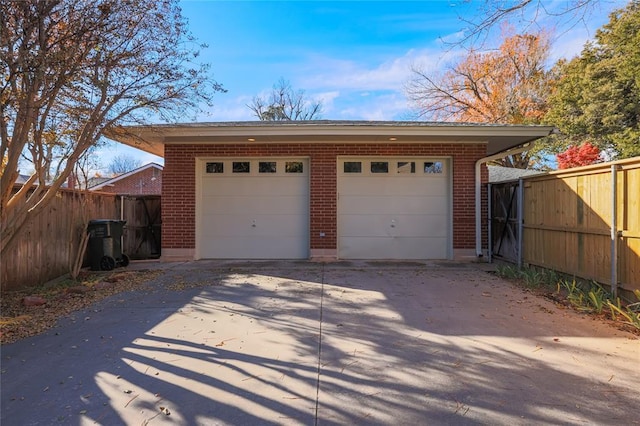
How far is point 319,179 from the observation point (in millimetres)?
9180

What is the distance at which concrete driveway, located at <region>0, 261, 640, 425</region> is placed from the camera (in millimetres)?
2666

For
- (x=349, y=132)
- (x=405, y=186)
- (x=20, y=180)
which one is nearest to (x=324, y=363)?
(x=349, y=132)

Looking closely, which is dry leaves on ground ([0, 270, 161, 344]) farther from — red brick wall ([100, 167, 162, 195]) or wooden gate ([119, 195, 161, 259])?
red brick wall ([100, 167, 162, 195])

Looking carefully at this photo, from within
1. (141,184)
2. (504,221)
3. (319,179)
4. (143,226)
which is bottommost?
(143,226)

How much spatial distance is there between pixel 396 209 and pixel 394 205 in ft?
0.35

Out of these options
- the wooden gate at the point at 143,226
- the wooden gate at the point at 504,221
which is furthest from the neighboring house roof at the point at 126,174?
the wooden gate at the point at 504,221

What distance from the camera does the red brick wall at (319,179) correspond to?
359 inches

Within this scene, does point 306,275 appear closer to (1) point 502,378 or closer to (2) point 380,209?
(2) point 380,209

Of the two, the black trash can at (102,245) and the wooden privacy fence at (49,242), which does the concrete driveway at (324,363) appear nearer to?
the wooden privacy fence at (49,242)

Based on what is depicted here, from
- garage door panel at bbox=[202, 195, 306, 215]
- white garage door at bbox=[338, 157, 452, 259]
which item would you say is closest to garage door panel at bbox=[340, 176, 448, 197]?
white garage door at bbox=[338, 157, 452, 259]

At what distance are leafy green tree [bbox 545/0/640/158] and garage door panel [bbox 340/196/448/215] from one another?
12.6 metres

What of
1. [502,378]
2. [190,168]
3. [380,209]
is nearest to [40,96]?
[190,168]

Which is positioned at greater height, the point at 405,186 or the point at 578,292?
the point at 405,186

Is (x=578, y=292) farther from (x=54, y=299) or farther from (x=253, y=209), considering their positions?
(x=54, y=299)
